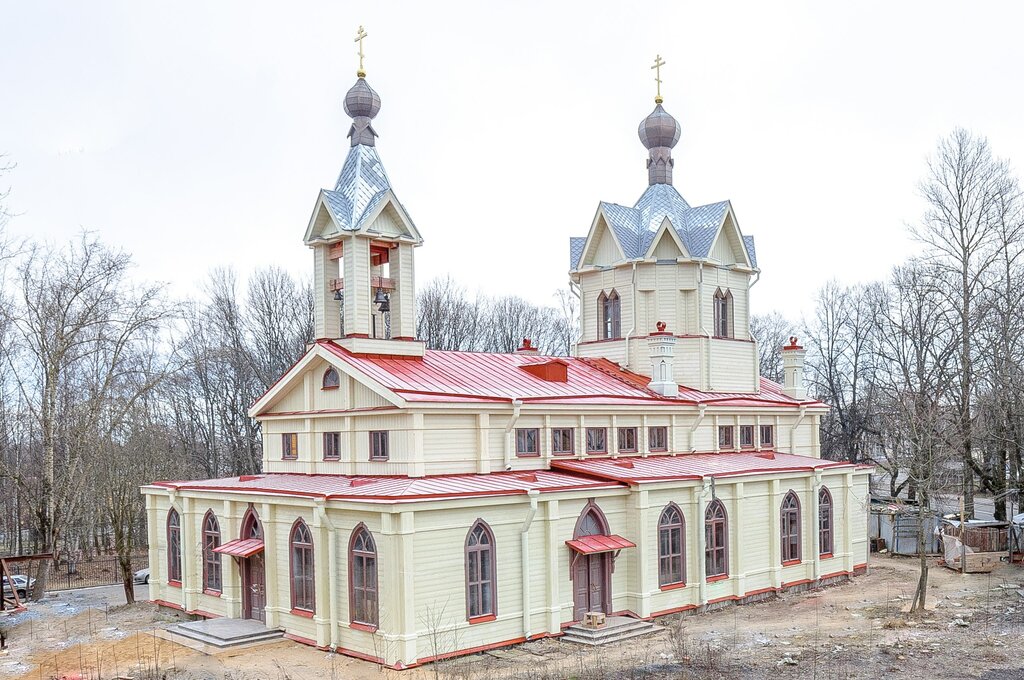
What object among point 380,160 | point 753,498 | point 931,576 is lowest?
point 931,576

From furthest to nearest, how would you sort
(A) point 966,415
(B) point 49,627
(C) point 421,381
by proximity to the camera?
1. (A) point 966,415
2. (B) point 49,627
3. (C) point 421,381

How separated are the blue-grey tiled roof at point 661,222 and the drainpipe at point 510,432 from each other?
9574 millimetres

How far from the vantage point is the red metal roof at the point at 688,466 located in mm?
23703

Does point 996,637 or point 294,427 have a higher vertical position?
point 294,427

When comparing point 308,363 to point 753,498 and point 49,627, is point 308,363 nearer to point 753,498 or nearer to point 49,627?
point 49,627

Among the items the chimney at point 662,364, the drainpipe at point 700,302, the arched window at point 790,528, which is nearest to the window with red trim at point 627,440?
the chimney at point 662,364

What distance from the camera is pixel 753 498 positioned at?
86.4 feet

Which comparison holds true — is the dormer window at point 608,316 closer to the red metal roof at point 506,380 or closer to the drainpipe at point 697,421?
the red metal roof at point 506,380

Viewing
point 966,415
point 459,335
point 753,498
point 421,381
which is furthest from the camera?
point 459,335

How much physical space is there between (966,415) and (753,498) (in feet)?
49.1

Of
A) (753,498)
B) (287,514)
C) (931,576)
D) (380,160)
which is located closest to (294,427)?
(287,514)

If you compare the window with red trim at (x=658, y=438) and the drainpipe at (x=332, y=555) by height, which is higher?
the window with red trim at (x=658, y=438)

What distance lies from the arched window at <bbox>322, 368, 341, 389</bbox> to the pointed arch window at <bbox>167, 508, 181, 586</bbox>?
587 centimetres

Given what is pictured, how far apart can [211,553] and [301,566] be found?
4.12 m
